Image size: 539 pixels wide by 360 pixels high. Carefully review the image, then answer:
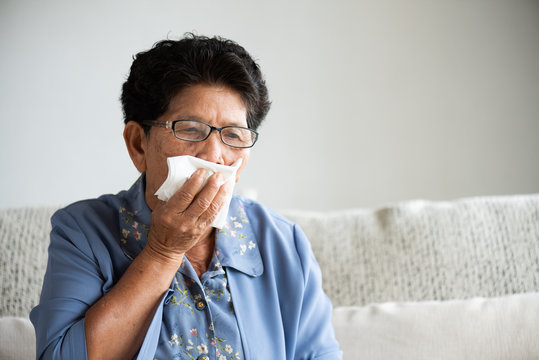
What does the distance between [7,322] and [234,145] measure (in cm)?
90

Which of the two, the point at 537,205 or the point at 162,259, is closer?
the point at 162,259

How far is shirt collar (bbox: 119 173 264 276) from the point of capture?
4.23 ft

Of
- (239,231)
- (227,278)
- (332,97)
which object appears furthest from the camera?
(332,97)

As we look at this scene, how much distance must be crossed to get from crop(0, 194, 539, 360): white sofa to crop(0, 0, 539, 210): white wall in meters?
0.69

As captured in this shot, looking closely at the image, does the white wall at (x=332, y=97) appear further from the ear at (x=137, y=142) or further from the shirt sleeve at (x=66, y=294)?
the shirt sleeve at (x=66, y=294)

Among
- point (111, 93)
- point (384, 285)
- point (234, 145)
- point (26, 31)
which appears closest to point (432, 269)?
point (384, 285)

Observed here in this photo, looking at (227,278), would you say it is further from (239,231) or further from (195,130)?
(195,130)

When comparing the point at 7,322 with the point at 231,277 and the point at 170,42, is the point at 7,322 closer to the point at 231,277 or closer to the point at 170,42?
the point at 231,277

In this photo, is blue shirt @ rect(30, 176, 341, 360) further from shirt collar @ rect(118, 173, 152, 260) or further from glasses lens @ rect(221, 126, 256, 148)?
glasses lens @ rect(221, 126, 256, 148)

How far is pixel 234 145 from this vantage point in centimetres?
126

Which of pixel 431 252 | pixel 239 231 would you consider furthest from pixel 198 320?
pixel 431 252

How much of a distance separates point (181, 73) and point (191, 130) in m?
0.14

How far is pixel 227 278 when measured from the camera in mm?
1304

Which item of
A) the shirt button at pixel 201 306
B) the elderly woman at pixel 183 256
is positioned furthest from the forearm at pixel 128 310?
the shirt button at pixel 201 306
